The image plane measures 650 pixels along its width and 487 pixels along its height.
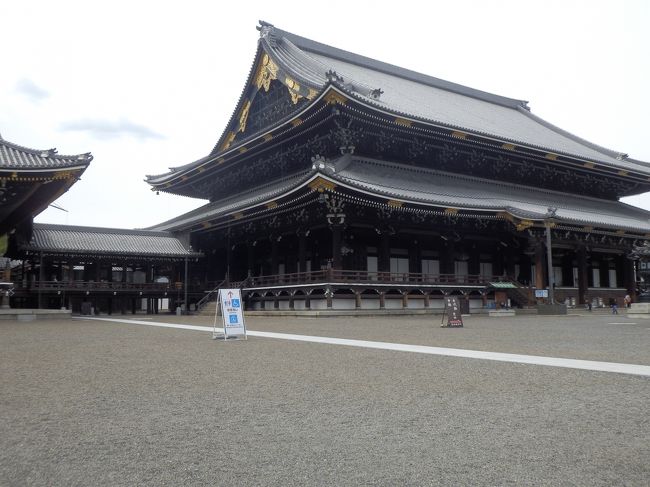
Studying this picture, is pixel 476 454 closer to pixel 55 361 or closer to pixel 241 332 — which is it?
pixel 55 361

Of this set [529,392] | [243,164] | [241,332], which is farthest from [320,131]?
[529,392]

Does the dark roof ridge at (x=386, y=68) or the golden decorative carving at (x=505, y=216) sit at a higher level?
the dark roof ridge at (x=386, y=68)

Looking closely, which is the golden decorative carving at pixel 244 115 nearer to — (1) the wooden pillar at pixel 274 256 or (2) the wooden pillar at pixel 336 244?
(1) the wooden pillar at pixel 274 256

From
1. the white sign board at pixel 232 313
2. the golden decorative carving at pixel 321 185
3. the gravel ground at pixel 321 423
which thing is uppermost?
the golden decorative carving at pixel 321 185

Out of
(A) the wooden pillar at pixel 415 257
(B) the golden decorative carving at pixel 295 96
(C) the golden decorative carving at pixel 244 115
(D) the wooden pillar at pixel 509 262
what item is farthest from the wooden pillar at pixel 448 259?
(C) the golden decorative carving at pixel 244 115

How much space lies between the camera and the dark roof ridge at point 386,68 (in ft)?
140

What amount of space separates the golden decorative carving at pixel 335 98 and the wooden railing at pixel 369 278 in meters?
8.55

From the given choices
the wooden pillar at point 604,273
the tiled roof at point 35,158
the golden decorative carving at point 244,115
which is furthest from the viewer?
the golden decorative carving at point 244,115

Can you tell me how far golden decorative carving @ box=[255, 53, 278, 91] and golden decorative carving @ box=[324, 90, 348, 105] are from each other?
10461mm

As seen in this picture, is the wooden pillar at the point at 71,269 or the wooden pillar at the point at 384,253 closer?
the wooden pillar at the point at 384,253

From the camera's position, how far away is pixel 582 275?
3634 cm

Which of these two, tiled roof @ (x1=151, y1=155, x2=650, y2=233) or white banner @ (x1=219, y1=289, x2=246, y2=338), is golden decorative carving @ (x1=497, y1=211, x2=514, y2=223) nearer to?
tiled roof @ (x1=151, y1=155, x2=650, y2=233)

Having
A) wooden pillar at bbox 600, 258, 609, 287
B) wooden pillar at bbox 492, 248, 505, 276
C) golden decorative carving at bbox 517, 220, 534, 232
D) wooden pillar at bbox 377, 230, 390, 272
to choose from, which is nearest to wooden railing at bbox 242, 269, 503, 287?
wooden pillar at bbox 377, 230, 390, 272

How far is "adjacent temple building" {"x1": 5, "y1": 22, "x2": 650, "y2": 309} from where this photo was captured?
29672mm
